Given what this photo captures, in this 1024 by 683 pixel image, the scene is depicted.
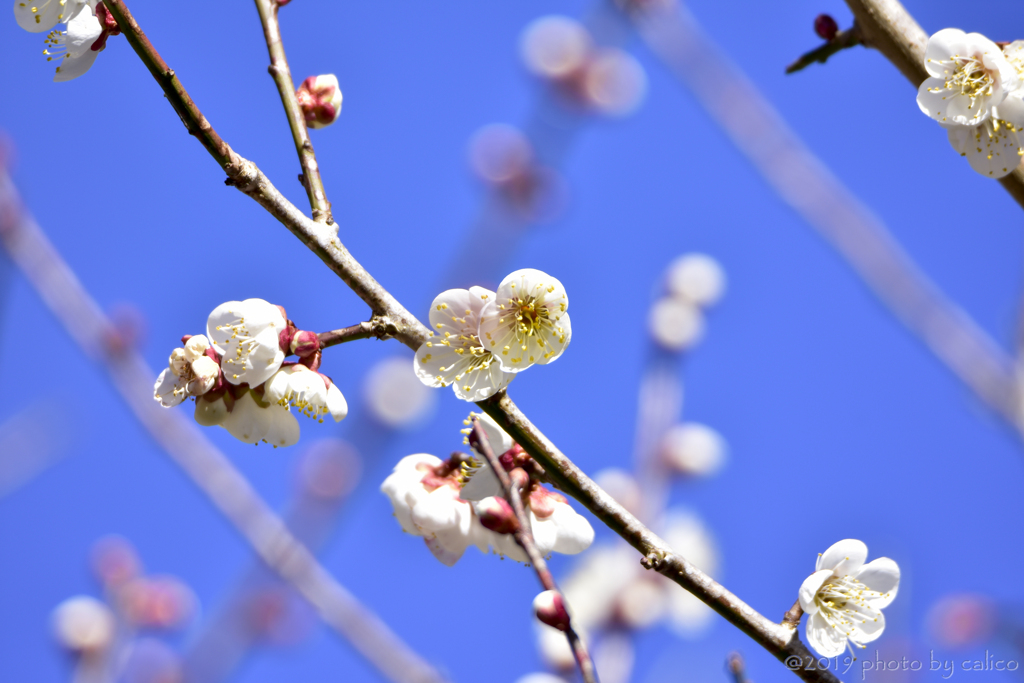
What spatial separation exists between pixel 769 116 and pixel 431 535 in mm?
1313

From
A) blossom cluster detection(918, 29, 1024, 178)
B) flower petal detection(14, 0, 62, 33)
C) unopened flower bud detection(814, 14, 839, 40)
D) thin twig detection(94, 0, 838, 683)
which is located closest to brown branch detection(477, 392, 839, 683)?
thin twig detection(94, 0, 838, 683)

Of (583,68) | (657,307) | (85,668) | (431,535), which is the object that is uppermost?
(657,307)

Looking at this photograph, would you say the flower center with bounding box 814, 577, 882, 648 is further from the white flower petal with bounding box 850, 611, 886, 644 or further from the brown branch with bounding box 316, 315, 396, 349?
the brown branch with bounding box 316, 315, 396, 349

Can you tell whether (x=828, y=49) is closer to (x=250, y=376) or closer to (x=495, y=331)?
(x=495, y=331)

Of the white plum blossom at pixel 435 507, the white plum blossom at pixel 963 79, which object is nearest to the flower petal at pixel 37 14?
the white plum blossom at pixel 435 507

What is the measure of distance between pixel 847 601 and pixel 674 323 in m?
3.67

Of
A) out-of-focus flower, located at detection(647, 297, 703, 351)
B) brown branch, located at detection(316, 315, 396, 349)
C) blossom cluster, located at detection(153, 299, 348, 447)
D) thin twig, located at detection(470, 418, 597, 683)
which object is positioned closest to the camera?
thin twig, located at detection(470, 418, 597, 683)

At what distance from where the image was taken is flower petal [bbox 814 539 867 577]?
1.43 m

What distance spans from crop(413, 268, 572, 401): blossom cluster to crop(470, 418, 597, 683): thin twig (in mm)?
107

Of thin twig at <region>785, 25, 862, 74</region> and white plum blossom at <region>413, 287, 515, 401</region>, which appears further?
thin twig at <region>785, 25, 862, 74</region>

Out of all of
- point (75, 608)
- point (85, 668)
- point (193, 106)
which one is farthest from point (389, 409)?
point (75, 608)

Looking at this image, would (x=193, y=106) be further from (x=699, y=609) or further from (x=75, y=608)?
(x=75, y=608)

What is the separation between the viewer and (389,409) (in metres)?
1.75

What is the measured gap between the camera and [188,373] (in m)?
1.27
